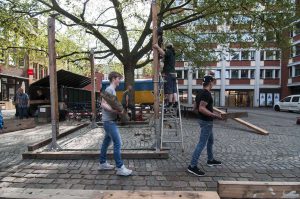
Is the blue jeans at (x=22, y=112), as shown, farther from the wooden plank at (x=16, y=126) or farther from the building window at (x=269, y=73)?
the building window at (x=269, y=73)

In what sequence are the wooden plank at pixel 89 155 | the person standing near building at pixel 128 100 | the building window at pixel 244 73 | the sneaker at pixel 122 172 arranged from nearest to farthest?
the sneaker at pixel 122 172
the wooden plank at pixel 89 155
the person standing near building at pixel 128 100
the building window at pixel 244 73

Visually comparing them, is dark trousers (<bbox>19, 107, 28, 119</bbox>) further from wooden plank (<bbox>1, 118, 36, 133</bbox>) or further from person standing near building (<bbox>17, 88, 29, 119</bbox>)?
wooden plank (<bbox>1, 118, 36, 133</bbox>)

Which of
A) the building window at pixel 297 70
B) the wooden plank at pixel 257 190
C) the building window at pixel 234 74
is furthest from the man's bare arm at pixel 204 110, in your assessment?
the building window at pixel 234 74

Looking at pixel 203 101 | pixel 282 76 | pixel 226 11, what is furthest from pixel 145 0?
pixel 282 76

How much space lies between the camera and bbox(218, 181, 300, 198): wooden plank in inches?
153

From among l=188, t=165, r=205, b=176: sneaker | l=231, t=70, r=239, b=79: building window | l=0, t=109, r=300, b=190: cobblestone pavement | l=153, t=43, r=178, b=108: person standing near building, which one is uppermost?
l=231, t=70, r=239, b=79: building window

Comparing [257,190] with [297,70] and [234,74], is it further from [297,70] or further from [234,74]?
[234,74]

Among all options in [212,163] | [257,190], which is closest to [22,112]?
[212,163]

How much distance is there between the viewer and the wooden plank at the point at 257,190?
3895 mm

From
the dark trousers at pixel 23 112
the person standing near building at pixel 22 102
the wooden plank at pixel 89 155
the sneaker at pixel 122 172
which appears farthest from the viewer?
the dark trousers at pixel 23 112

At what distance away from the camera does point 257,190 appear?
3.91 metres

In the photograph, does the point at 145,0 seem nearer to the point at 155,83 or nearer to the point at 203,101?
the point at 155,83

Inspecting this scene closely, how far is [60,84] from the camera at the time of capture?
18.8 meters

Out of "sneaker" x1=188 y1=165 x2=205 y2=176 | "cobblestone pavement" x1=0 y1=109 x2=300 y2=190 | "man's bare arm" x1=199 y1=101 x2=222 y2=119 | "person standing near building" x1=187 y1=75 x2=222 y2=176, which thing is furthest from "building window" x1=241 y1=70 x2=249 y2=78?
"sneaker" x1=188 y1=165 x2=205 y2=176
